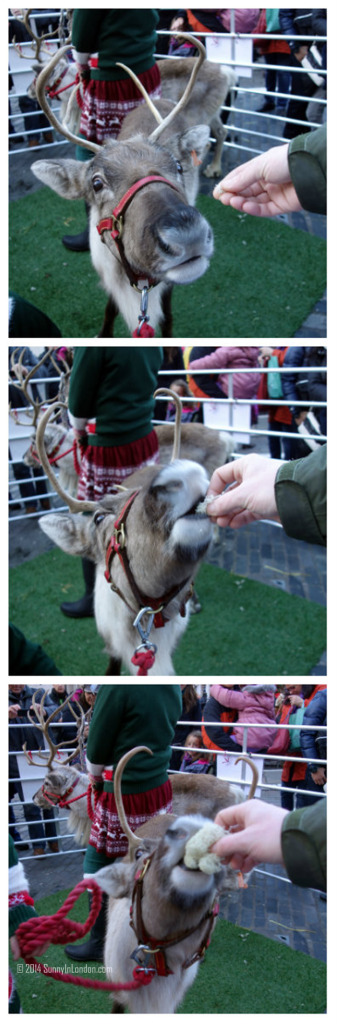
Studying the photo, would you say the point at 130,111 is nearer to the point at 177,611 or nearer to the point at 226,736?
the point at 177,611

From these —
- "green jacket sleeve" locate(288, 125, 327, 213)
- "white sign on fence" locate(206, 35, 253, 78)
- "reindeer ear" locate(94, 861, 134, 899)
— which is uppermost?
"white sign on fence" locate(206, 35, 253, 78)

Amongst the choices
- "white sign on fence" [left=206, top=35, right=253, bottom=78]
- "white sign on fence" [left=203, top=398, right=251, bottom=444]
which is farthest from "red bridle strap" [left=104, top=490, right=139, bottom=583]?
"white sign on fence" [left=206, top=35, right=253, bottom=78]

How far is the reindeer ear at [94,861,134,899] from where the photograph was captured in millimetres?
3018

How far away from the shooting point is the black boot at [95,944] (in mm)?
3209

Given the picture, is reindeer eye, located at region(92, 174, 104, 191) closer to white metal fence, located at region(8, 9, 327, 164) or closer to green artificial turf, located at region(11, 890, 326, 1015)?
white metal fence, located at region(8, 9, 327, 164)

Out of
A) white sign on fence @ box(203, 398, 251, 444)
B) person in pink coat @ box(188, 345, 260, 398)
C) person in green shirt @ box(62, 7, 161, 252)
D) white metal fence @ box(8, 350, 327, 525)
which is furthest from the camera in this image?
white sign on fence @ box(203, 398, 251, 444)

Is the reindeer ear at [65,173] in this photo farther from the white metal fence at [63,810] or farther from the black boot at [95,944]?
the black boot at [95,944]

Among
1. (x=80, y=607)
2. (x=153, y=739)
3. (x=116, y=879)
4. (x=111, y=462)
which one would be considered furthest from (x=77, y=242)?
(x=116, y=879)

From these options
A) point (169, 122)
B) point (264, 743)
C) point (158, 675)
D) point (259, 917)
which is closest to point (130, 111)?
point (169, 122)

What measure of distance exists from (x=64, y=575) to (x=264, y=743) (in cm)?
217

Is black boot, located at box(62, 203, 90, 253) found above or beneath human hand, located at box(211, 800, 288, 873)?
above

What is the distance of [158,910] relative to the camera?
2814 millimetres

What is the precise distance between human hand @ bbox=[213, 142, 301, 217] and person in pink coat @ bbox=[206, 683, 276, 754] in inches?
64.1

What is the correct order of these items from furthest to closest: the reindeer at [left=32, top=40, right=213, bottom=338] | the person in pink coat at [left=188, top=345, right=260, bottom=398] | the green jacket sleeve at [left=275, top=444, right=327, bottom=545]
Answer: the person in pink coat at [left=188, top=345, right=260, bottom=398] → the reindeer at [left=32, top=40, right=213, bottom=338] → the green jacket sleeve at [left=275, top=444, right=327, bottom=545]
